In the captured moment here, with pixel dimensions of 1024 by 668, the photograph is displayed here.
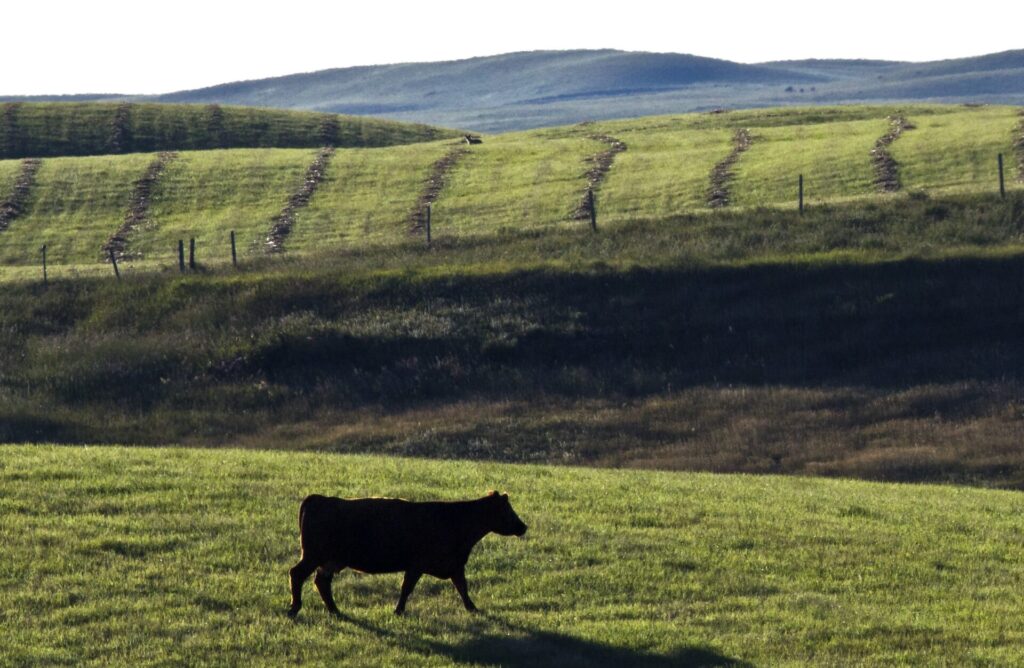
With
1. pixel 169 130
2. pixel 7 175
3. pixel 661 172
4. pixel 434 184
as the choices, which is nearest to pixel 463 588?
pixel 661 172

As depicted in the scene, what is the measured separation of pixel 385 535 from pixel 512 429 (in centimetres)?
1889

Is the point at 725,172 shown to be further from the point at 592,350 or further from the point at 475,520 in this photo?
the point at 475,520

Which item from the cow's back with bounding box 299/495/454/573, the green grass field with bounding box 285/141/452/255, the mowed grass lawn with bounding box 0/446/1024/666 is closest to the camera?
the mowed grass lawn with bounding box 0/446/1024/666

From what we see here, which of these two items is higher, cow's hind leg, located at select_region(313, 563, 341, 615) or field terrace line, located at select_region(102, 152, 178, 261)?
field terrace line, located at select_region(102, 152, 178, 261)

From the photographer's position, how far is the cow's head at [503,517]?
1520 centimetres

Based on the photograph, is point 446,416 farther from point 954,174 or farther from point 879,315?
point 954,174

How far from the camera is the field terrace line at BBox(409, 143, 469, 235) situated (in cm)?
6100

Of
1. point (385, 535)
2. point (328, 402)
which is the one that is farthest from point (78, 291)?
point (385, 535)

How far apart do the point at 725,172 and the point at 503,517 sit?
5313cm

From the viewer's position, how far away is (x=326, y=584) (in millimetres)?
14695

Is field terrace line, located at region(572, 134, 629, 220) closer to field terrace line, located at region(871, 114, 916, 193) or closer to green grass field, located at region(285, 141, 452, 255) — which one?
green grass field, located at region(285, 141, 452, 255)

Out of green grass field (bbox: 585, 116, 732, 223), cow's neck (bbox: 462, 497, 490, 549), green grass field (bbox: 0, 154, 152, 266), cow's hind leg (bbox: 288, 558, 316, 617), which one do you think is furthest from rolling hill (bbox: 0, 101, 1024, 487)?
cow's hind leg (bbox: 288, 558, 316, 617)

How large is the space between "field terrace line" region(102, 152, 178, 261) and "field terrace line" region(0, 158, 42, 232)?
Answer: 17.9ft

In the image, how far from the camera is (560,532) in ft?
61.1
